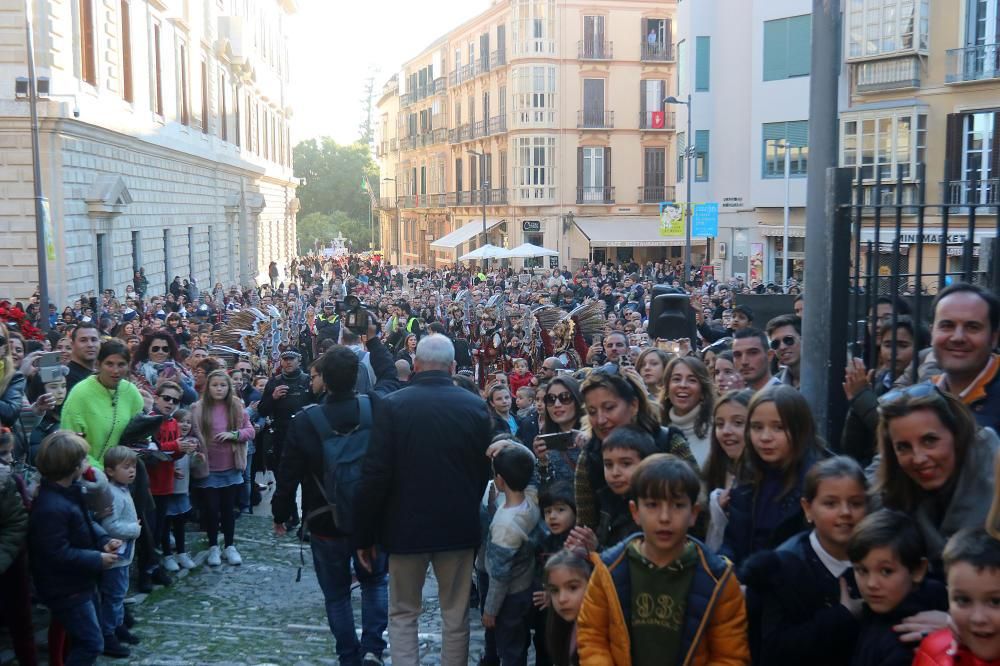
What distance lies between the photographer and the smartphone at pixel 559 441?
5555mm

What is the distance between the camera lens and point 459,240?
170ft

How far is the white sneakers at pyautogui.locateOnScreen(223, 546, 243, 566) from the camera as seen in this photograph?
8297 mm

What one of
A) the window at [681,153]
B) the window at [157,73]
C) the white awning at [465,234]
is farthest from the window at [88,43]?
the white awning at [465,234]

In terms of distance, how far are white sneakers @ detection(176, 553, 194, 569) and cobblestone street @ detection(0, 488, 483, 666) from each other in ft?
0.18

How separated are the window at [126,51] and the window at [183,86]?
5.83 m

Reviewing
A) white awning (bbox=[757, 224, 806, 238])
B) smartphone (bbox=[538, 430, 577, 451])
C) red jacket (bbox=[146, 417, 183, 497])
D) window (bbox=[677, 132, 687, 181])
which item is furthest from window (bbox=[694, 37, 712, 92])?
smartphone (bbox=[538, 430, 577, 451])

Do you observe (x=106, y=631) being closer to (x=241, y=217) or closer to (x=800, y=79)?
(x=800, y=79)

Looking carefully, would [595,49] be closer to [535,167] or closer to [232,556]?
[535,167]

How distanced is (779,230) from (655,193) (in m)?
18.3

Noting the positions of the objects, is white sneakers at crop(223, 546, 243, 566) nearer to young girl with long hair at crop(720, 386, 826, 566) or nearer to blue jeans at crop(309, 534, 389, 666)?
blue jeans at crop(309, 534, 389, 666)

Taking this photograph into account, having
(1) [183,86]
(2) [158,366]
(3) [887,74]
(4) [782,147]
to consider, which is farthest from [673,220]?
(2) [158,366]

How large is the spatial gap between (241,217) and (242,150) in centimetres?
278

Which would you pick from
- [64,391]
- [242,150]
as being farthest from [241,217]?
[64,391]

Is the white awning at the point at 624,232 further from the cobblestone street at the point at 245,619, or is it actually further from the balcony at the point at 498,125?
the cobblestone street at the point at 245,619
